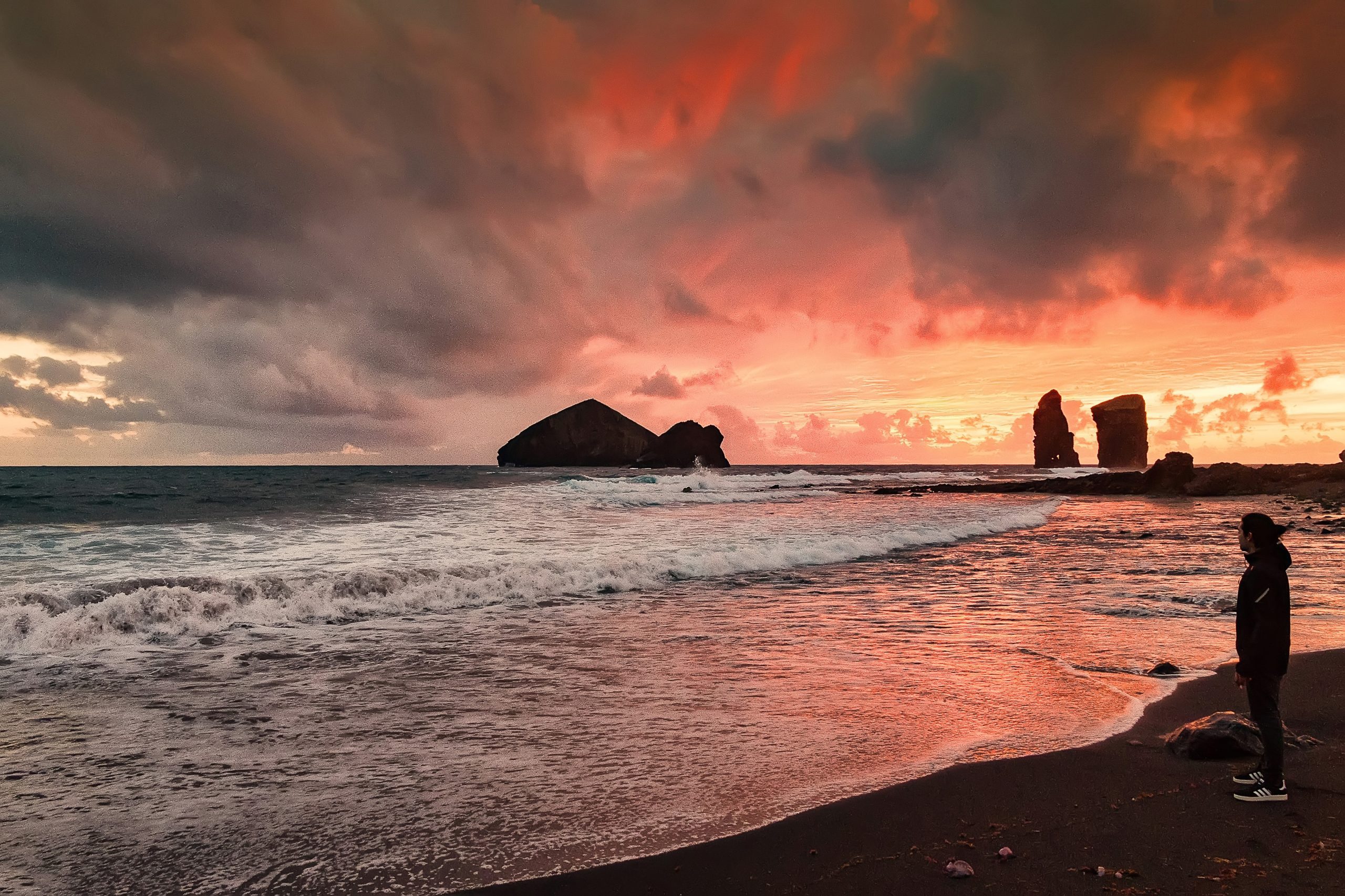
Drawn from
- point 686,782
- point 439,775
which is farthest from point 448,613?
point 686,782

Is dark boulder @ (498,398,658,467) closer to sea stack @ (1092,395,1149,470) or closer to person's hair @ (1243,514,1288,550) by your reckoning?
sea stack @ (1092,395,1149,470)

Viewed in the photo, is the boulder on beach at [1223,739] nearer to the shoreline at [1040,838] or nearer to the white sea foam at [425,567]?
the shoreline at [1040,838]

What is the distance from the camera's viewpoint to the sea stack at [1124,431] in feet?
415

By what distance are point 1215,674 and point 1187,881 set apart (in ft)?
17.8

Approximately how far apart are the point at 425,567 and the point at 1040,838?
13.7 m

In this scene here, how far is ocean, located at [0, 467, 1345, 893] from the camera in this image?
449cm

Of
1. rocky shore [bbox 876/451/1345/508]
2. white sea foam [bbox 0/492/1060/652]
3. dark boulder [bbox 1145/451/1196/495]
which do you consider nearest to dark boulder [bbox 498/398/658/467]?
rocky shore [bbox 876/451/1345/508]

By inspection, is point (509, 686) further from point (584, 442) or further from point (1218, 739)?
point (584, 442)

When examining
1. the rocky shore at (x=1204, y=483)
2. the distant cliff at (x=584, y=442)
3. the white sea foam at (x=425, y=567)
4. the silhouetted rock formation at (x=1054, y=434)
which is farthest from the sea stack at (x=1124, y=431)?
the white sea foam at (x=425, y=567)

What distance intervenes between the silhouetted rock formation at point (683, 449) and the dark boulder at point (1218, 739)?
15147 centimetres

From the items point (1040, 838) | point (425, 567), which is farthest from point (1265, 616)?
point (425, 567)

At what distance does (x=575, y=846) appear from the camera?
13.9 ft

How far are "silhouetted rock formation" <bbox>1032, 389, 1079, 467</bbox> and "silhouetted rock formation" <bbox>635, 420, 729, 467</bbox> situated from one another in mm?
72267

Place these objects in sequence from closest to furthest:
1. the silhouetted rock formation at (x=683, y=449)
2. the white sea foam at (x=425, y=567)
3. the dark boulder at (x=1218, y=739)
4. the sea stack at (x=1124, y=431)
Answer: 1. the dark boulder at (x=1218, y=739)
2. the white sea foam at (x=425, y=567)
3. the sea stack at (x=1124, y=431)
4. the silhouetted rock formation at (x=683, y=449)
